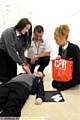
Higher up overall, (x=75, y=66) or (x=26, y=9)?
(x=26, y=9)

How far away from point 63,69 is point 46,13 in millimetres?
1427

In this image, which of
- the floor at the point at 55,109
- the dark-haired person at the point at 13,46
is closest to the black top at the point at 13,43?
the dark-haired person at the point at 13,46

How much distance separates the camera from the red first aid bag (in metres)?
3.34

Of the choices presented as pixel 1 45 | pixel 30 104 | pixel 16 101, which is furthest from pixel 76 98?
pixel 1 45

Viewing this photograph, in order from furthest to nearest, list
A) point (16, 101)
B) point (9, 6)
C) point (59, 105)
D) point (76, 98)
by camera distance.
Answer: point (9, 6) < point (76, 98) < point (59, 105) < point (16, 101)

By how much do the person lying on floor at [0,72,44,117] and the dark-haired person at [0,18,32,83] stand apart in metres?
0.45

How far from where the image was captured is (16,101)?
2.39m

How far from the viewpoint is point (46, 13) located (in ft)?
14.7

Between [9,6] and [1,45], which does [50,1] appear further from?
[1,45]

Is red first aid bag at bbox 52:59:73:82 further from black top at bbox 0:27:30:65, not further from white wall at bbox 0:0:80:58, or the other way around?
white wall at bbox 0:0:80:58

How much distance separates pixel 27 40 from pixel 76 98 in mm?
995

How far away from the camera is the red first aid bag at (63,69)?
334 centimetres

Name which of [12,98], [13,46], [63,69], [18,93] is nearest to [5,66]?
[13,46]

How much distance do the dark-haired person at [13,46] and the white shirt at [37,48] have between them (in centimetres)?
27
